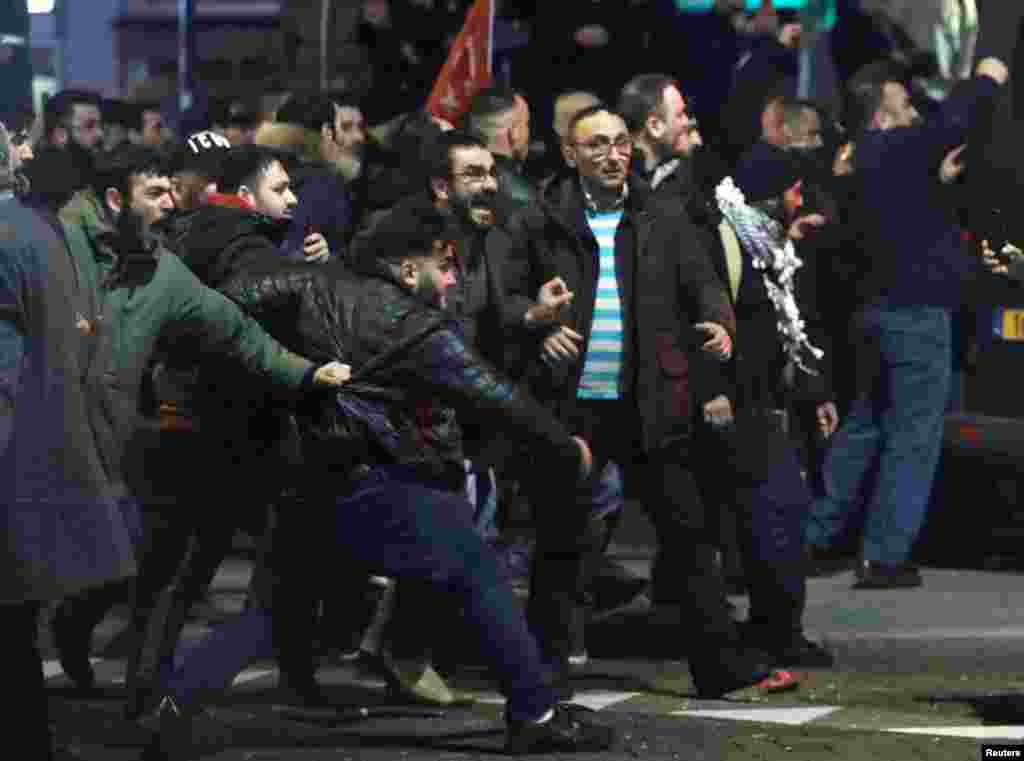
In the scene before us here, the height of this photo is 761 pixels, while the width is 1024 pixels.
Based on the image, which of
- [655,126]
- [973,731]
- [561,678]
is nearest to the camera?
[973,731]

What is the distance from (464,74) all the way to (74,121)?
2.20 meters

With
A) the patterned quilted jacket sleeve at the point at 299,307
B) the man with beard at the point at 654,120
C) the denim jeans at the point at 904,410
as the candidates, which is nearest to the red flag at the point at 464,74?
the denim jeans at the point at 904,410

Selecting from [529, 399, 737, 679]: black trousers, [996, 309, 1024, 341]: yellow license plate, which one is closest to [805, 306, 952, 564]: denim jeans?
[996, 309, 1024, 341]: yellow license plate

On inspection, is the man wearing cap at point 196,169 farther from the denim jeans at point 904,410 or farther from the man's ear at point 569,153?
the denim jeans at point 904,410

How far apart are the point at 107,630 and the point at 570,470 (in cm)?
338

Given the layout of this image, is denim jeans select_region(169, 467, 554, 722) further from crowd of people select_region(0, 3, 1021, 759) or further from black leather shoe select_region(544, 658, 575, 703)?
black leather shoe select_region(544, 658, 575, 703)

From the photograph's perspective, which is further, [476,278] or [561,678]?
[476,278]

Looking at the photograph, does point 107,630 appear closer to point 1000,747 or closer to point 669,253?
point 669,253

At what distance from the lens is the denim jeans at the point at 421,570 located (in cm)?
912

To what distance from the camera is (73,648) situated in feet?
35.7

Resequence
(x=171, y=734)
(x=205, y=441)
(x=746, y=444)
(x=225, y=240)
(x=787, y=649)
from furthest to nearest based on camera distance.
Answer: (x=787, y=649) → (x=746, y=444) → (x=205, y=441) → (x=225, y=240) → (x=171, y=734)

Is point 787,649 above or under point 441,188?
under

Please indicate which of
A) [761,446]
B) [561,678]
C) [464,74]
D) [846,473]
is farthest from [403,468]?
[846,473]

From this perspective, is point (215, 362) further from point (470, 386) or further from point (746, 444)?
point (746, 444)
